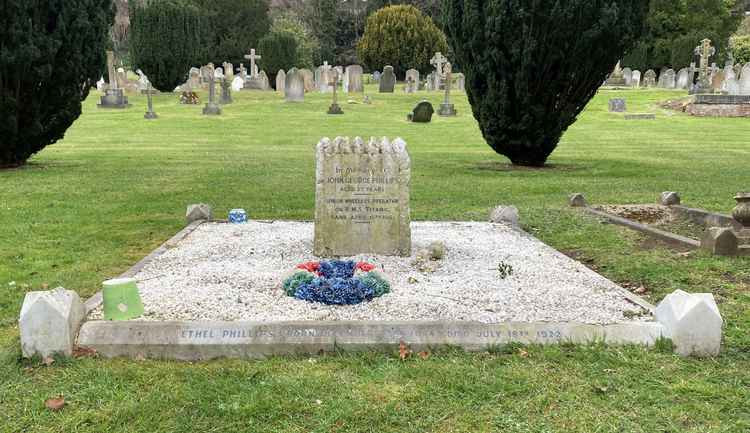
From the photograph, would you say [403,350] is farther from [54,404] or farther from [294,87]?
[294,87]

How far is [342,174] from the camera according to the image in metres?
6.76

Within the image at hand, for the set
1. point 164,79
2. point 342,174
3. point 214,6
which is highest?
point 214,6

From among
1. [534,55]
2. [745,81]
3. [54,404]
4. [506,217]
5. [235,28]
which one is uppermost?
[235,28]

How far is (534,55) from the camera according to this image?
525 inches

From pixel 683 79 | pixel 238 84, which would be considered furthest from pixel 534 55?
pixel 683 79

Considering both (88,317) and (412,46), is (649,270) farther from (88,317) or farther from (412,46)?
(412,46)

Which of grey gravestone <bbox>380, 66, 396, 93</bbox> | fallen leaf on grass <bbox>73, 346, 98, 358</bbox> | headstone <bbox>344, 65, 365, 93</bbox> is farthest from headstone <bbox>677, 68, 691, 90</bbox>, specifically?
fallen leaf on grass <bbox>73, 346, 98, 358</bbox>

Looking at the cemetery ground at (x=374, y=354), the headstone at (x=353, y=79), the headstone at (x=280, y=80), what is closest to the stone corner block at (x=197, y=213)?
the cemetery ground at (x=374, y=354)

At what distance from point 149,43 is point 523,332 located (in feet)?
139

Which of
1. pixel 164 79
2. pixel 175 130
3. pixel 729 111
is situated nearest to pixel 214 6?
pixel 164 79

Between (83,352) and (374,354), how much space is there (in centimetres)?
201

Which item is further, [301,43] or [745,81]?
[301,43]

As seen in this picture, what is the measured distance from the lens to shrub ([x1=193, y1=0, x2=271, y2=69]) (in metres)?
58.5

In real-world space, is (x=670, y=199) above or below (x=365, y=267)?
above
